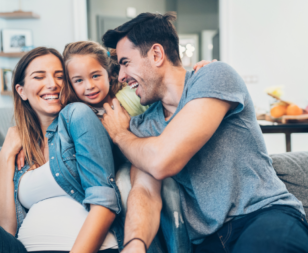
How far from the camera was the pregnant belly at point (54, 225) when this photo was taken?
3.48 feet

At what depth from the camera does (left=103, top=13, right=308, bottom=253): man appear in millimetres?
909

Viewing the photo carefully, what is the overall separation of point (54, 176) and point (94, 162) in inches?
7.8

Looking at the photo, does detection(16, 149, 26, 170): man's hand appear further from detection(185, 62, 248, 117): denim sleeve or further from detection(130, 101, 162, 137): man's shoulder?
detection(185, 62, 248, 117): denim sleeve

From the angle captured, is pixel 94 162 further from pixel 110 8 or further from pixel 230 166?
pixel 110 8

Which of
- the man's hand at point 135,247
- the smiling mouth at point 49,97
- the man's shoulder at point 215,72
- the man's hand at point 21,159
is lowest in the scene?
the man's hand at point 135,247

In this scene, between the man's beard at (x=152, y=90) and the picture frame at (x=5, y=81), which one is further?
the picture frame at (x=5, y=81)

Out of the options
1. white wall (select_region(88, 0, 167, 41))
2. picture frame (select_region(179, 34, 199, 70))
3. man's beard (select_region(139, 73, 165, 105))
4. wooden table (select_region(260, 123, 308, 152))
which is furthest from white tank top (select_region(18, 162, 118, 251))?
picture frame (select_region(179, 34, 199, 70))

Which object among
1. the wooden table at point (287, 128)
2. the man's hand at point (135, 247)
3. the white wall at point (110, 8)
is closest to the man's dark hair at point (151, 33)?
the man's hand at point (135, 247)

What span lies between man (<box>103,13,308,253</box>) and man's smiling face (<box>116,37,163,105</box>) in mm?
101

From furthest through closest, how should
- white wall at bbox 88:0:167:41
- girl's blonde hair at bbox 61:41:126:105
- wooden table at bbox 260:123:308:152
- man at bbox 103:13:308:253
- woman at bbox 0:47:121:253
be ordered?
1. white wall at bbox 88:0:167:41
2. wooden table at bbox 260:123:308:152
3. girl's blonde hair at bbox 61:41:126:105
4. woman at bbox 0:47:121:253
5. man at bbox 103:13:308:253

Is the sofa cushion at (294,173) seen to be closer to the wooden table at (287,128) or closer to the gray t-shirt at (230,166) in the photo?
the gray t-shirt at (230,166)

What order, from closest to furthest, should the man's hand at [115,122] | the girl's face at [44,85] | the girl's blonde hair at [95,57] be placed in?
1. the man's hand at [115,122]
2. the girl's face at [44,85]
3. the girl's blonde hair at [95,57]

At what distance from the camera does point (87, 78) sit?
1.51 m

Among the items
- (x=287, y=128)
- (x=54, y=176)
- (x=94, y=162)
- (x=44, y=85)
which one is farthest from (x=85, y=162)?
(x=287, y=128)
